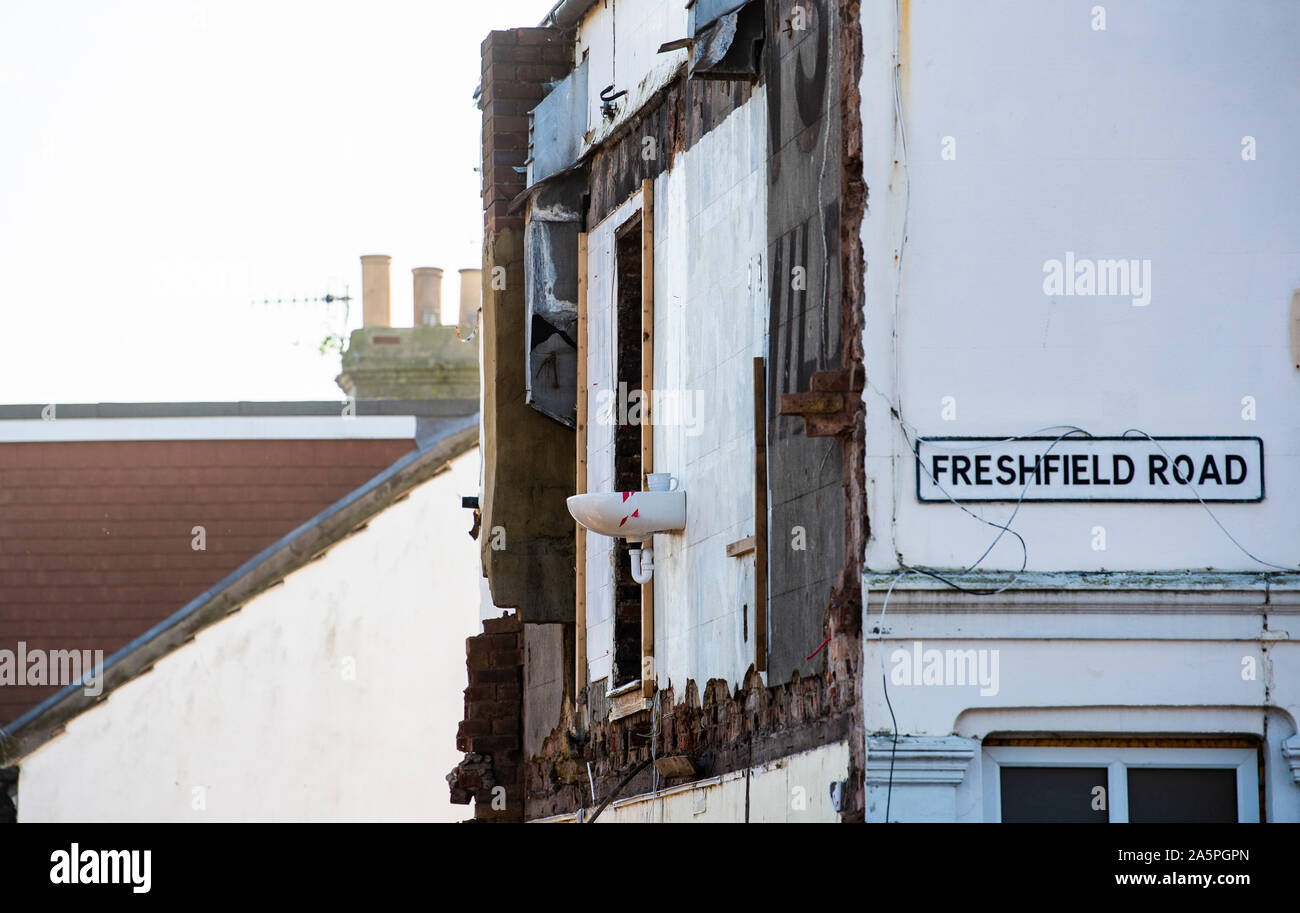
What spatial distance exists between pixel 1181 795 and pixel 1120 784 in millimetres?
267

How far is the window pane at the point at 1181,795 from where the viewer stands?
369 inches

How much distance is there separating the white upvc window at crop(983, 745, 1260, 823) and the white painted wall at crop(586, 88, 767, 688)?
71.1 inches

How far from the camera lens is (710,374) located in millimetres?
11555

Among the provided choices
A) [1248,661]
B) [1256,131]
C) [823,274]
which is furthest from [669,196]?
[1248,661]

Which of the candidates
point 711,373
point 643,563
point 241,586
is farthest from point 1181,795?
point 241,586

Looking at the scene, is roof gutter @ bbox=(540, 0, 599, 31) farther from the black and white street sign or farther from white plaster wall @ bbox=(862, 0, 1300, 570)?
the black and white street sign

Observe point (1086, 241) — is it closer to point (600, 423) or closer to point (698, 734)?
point (698, 734)

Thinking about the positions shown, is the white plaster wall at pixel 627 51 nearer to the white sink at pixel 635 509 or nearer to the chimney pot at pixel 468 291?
the white sink at pixel 635 509

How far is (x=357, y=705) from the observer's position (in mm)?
24062

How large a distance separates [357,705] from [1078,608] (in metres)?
15.8

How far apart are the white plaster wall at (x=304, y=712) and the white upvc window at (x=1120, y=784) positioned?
14650 millimetres

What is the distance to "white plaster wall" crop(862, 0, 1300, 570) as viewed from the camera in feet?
30.7

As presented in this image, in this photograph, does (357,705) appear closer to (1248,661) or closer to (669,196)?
(669,196)

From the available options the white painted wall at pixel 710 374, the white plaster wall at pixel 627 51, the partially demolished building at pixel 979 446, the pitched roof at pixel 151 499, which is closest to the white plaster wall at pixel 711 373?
the white painted wall at pixel 710 374
